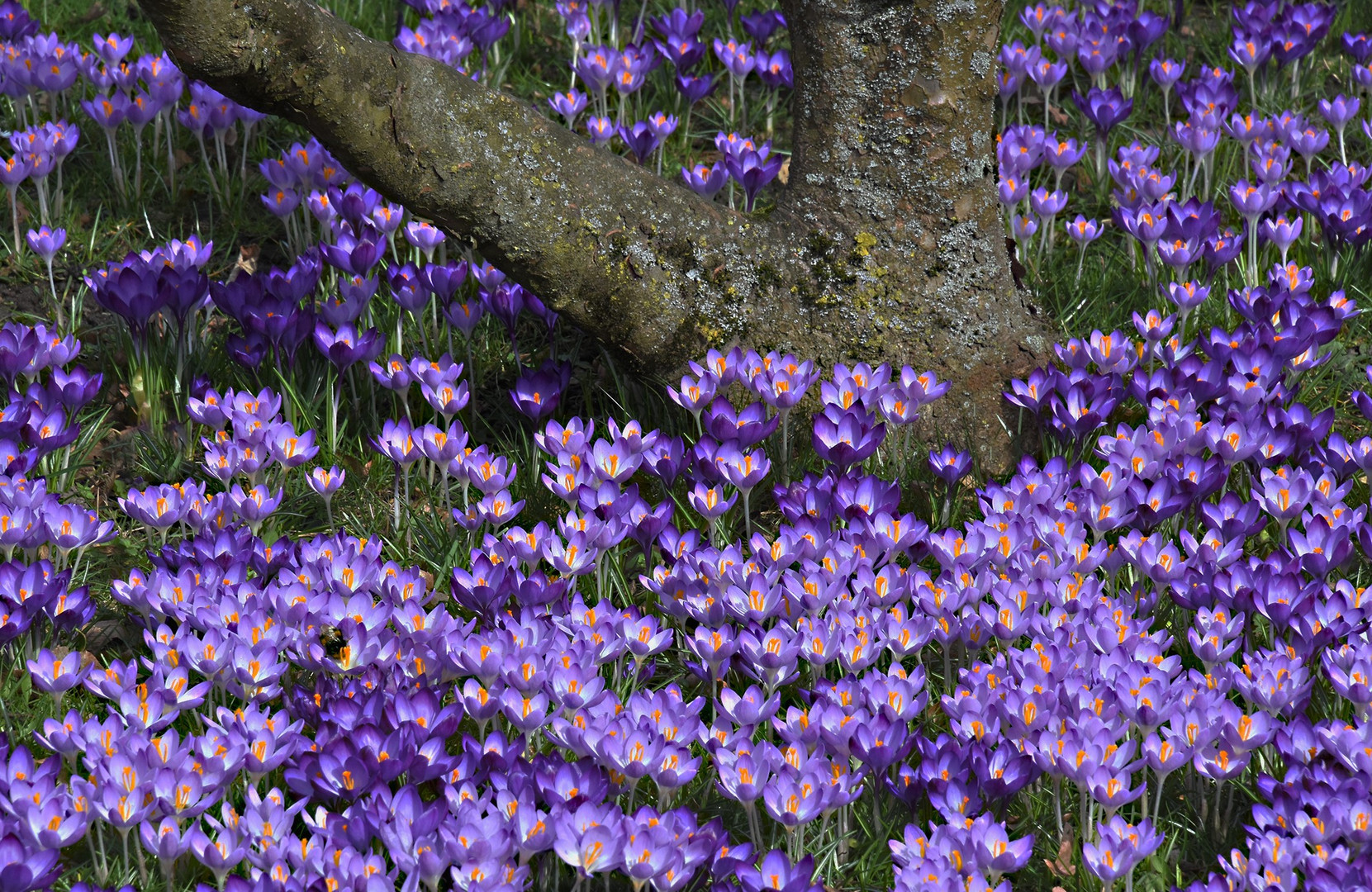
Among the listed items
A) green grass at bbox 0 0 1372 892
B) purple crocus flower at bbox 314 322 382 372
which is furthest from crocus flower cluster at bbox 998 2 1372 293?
purple crocus flower at bbox 314 322 382 372

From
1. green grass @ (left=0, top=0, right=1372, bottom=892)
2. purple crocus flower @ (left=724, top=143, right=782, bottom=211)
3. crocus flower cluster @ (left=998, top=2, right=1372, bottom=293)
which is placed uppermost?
crocus flower cluster @ (left=998, top=2, right=1372, bottom=293)

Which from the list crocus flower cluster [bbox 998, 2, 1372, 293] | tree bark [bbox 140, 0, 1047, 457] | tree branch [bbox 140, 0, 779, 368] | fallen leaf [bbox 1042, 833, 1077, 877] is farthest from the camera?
crocus flower cluster [bbox 998, 2, 1372, 293]

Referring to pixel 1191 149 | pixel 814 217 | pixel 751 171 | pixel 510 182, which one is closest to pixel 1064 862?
pixel 814 217

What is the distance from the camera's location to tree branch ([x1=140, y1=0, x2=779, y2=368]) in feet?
10.6

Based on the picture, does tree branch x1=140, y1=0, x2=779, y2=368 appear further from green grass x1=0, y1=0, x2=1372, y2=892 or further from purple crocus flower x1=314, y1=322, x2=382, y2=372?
purple crocus flower x1=314, y1=322, x2=382, y2=372

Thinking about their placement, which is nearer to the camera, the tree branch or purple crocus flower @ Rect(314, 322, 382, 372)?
the tree branch

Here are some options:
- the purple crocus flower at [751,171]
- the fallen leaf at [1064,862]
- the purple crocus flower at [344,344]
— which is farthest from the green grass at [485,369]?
the purple crocus flower at [751,171]

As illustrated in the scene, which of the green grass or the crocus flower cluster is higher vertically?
the crocus flower cluster

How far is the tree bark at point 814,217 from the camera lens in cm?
352

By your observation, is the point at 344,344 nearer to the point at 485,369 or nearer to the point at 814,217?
the point at 485,369

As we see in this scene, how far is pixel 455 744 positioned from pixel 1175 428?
174 centimetres

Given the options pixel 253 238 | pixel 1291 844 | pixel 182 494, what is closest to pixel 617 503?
pixel 182 494

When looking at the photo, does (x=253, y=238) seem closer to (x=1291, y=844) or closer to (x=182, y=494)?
(x=182, y=494)

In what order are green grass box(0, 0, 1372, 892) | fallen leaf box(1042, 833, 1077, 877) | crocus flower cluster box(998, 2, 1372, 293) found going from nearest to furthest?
fallen leaf box(1042, 833, 1077, 877) < green grass box(0, 0, 1372, 892) < crocus flower cluster box(998, 2, 1372, 293)
